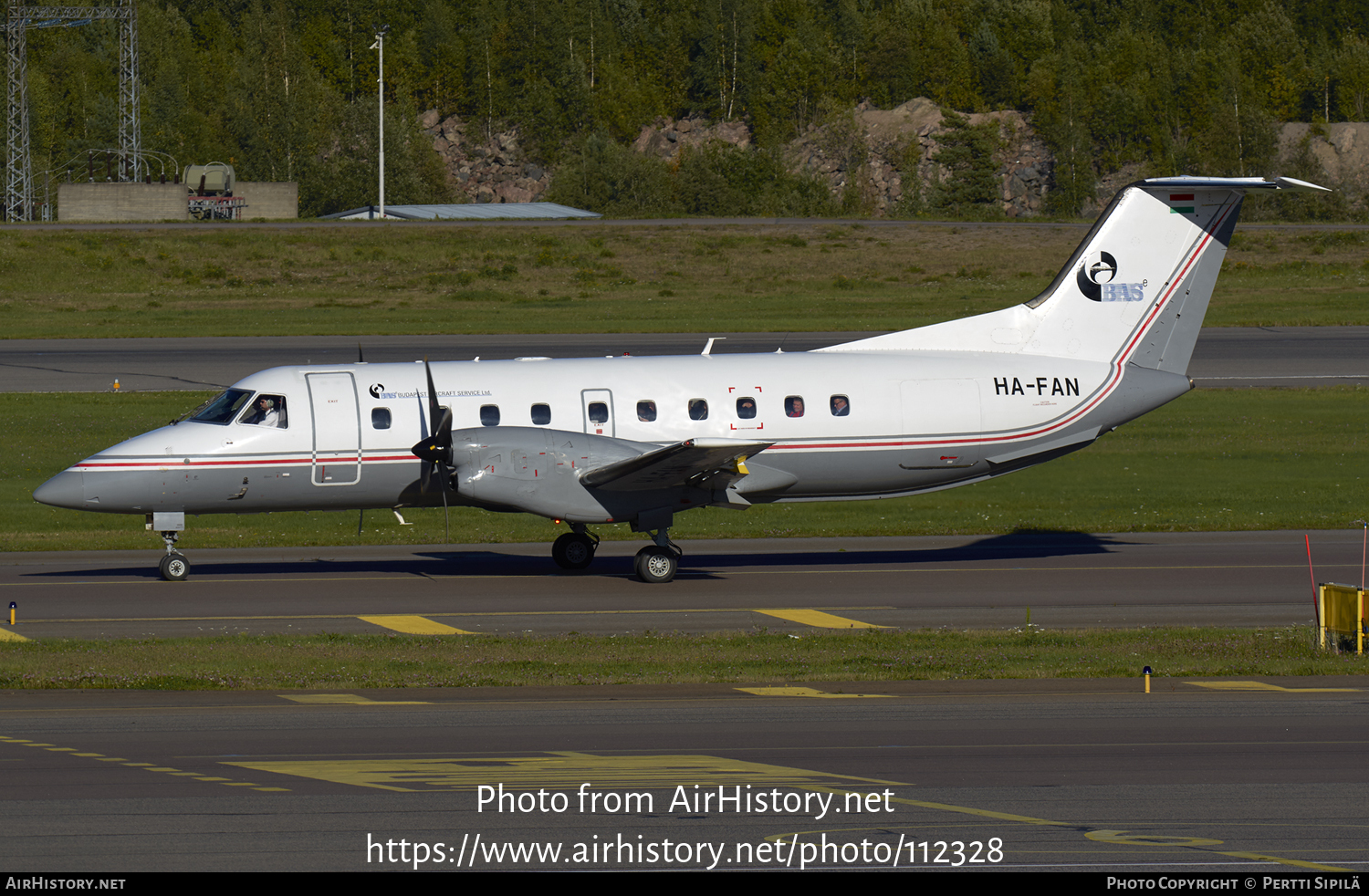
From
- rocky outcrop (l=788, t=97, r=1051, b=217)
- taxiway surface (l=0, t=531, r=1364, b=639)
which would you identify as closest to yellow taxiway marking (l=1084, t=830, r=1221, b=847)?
taxiway surface (l=0, t=531, r=1364, b=639)

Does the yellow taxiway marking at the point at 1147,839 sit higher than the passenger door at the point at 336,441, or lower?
lower

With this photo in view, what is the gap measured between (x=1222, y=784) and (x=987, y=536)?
15307mm

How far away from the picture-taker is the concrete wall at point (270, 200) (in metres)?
104

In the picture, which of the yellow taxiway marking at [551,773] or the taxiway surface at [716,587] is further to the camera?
the taxiway surface at [716,587]

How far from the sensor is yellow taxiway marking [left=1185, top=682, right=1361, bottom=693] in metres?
14.5

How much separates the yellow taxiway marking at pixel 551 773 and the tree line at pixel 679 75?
105110 mm

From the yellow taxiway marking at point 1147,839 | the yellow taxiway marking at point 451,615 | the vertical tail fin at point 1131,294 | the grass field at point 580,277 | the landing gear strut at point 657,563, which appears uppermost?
the grass field at point 580,277

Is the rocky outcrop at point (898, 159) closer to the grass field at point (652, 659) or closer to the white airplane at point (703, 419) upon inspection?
the white airplane at point (703, 419)

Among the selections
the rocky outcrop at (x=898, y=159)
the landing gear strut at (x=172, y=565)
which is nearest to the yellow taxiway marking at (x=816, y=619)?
the landing gear strut at (x=172, y=565)

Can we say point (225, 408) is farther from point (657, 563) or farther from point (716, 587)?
point (716, 587)

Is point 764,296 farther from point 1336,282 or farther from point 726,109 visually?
point 726,109

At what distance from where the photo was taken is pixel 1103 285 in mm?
24172

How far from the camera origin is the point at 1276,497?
96.7ft

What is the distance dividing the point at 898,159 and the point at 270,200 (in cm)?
5119
